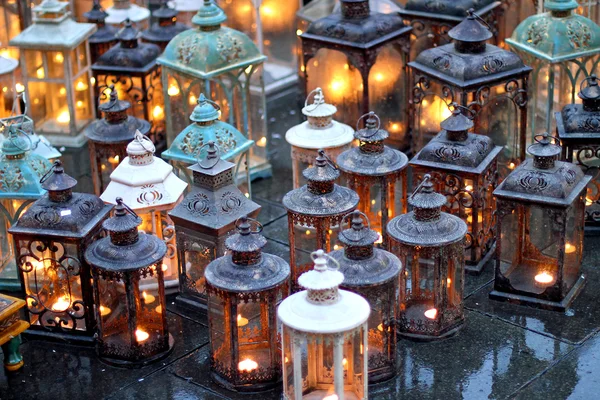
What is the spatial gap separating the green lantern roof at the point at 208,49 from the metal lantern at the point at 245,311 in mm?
2187

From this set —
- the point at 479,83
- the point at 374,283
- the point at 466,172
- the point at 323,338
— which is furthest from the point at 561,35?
the point at 323,338

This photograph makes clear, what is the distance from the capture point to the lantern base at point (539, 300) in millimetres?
8117

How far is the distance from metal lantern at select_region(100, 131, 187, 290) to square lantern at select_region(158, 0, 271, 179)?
1.30m

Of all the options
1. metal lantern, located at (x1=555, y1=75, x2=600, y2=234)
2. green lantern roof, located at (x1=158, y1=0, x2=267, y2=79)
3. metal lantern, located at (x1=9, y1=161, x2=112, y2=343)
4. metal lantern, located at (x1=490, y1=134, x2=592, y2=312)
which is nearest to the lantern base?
metal lantern, located at (x1=490, y1=134, x2=592, y2=312)

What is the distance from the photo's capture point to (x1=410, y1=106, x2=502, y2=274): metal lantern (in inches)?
328

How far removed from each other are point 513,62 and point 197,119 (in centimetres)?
243

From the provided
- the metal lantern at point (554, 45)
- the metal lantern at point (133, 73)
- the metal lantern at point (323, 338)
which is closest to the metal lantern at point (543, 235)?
the metal lantern at point (554, 45)

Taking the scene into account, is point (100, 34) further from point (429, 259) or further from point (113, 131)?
point (429, 259)

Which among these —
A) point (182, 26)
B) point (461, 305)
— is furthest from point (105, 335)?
point (182, 26)

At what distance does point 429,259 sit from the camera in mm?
8070

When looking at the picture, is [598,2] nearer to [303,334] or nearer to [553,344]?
[553,344]

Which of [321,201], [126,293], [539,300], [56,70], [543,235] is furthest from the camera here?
[56,70]

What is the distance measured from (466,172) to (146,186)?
2165mm

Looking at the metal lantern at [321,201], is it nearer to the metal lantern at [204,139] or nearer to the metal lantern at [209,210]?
the metal lantern at [209,210]
